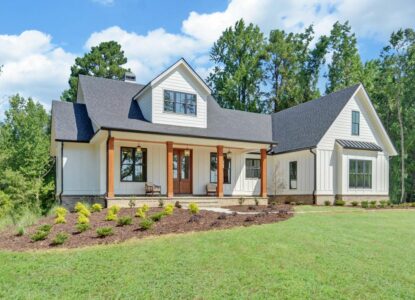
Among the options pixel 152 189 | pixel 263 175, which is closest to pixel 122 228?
pixel 152 189

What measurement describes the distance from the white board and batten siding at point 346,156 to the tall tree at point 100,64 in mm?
22786

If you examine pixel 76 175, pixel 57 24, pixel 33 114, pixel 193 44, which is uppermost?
pixel 193 44

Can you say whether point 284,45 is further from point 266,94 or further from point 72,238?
point 72,238

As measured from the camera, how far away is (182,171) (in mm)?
18906

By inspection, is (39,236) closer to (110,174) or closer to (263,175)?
(110,174)

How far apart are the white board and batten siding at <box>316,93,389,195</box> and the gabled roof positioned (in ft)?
11.6

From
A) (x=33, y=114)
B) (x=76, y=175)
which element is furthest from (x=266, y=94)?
(x=76, y=175)

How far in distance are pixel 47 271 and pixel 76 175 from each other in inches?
437

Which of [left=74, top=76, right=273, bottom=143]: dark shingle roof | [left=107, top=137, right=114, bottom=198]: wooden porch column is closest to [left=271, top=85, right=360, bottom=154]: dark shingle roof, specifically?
[left=74, top=76, right=273, bottom=143]: dark shingle roof

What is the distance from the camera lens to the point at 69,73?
119ft

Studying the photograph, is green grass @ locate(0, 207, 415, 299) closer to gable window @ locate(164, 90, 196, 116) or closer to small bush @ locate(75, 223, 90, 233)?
small bush @ locate(75, 223, 90, 233)

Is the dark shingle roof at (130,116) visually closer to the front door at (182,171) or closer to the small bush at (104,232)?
the front door at (182,171)

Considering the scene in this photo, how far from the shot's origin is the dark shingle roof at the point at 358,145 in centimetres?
1981

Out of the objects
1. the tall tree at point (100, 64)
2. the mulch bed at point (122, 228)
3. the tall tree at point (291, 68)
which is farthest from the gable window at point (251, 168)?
the tall tree at point (100, 64)
